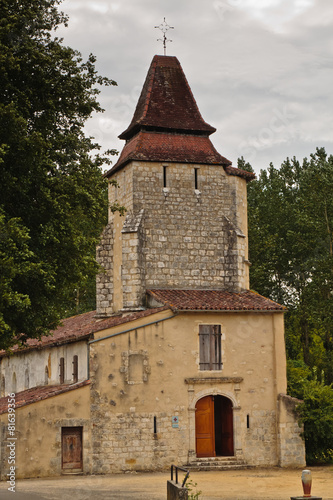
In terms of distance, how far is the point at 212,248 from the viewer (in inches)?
1341

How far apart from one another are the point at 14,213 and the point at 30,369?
18.3 metres

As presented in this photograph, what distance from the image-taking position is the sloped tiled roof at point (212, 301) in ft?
98.1

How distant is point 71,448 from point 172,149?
14829 mm

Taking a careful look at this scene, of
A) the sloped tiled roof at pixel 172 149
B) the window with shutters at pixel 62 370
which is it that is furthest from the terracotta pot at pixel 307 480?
the sloped tiled roof at pixel 172 149

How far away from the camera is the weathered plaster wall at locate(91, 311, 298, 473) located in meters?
28.2

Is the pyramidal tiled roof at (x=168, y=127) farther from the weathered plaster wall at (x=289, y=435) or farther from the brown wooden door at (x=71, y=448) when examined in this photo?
the brown wooden door at (x=71, y=448)

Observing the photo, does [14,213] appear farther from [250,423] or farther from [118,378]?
[250,423]

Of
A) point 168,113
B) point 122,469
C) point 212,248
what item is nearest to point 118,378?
point 122,469

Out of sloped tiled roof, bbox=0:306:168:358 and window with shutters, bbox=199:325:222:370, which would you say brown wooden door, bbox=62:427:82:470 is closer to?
sloped tiled roof, bbox=0:306:168:358

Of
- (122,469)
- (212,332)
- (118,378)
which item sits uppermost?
(212,332)

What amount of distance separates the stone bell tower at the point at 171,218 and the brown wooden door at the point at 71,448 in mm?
6675

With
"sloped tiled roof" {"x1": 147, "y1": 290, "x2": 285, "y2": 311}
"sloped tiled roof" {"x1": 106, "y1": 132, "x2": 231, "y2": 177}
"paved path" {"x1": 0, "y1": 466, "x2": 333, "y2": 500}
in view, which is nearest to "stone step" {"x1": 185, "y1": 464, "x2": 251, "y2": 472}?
"paved path" {"x1": 0, "y1": 466, "x2": 333, "y2": 500}

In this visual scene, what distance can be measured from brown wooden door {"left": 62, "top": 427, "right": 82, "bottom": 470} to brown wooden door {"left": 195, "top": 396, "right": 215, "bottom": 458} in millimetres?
5048

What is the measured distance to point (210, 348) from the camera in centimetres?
2997
